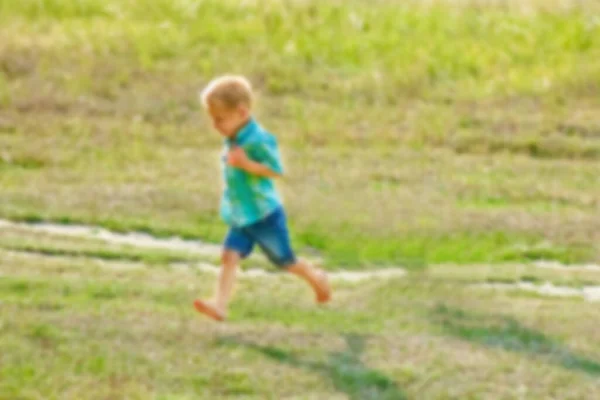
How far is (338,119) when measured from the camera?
1295cm

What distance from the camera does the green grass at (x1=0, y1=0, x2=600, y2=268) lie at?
33.3 feet

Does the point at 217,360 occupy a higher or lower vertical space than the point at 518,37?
lower

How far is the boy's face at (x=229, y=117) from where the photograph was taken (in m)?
7.48

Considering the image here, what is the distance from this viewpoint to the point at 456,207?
10547mm

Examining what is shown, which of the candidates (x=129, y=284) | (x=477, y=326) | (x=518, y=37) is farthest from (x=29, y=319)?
(x=518, y=37)

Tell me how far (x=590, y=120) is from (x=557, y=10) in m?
2.93

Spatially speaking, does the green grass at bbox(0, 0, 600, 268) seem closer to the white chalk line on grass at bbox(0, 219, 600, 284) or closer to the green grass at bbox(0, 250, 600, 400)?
the white chalk line on grass at bbox(0, 219, 600, 284)

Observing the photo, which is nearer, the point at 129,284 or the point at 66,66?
the point at 129,284

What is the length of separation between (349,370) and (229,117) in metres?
1.39

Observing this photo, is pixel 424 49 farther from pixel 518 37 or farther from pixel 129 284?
pixel 129 284

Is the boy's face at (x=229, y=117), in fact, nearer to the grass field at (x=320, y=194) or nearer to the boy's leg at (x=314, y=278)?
the boy's leg at (x=314, y=278)

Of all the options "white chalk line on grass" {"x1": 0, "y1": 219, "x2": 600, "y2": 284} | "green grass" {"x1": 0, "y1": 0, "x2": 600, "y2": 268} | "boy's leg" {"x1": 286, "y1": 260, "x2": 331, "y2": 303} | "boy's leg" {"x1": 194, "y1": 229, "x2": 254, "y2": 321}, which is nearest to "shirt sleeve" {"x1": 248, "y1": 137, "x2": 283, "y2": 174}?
"boy's leg" {"x1": 194, "y1": 229, "x2": 254, "y2": 321}

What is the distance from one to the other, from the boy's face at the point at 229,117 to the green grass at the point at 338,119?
2099 millimetres

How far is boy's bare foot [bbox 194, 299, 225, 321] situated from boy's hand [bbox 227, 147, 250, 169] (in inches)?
26.4
